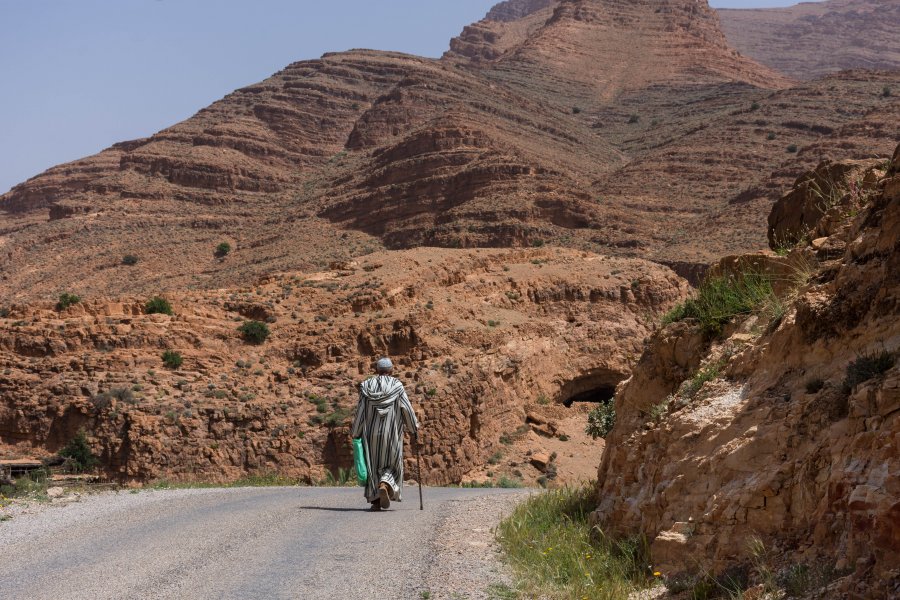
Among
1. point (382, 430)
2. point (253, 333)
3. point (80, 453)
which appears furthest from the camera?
point (253, 333)

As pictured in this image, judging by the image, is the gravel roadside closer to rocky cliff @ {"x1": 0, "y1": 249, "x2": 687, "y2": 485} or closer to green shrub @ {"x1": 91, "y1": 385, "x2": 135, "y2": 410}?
rocky cliff @ {"x1": 0, "y1": 249, "x2": 687, "y2": 485}

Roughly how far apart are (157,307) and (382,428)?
65.4 feet

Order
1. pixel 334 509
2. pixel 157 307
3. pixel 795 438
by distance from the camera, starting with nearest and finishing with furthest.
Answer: pixel 795 438
pixel 334 509
pixel 157 307

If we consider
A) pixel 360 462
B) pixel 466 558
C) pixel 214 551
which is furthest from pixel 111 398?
pixel 466 558

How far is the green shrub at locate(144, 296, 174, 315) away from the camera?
3039cm

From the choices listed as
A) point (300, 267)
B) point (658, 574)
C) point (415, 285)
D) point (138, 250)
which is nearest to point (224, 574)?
point (658, 574)

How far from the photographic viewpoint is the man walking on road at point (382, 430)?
12.1 metres

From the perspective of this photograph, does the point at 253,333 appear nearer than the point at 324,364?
No

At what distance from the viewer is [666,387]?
956 cm

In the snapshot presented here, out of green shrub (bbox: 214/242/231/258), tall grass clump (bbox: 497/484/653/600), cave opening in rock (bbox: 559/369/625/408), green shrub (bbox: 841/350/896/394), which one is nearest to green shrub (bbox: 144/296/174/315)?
cave opening in rock (bbox: 559/369/625/408)

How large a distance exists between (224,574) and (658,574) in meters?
3.10

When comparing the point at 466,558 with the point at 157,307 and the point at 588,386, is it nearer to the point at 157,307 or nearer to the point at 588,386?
the point at 157,307

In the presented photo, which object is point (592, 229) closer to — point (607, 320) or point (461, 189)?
point (461, 189)

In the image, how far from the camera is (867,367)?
5566 mm
